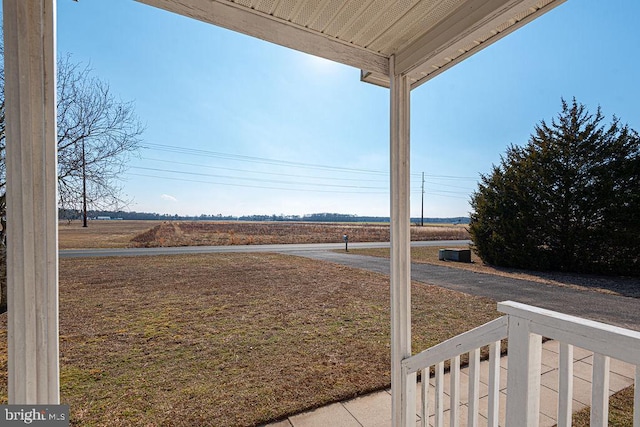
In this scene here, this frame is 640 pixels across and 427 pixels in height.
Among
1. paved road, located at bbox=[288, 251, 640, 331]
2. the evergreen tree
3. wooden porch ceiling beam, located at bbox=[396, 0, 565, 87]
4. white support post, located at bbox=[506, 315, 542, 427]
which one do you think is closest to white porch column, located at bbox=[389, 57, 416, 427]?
wooden porch ceiling beam, located at bbox=[396, 0, 565, 87]

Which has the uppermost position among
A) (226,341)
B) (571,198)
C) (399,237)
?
(571,198)

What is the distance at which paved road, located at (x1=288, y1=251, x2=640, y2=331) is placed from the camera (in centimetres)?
341

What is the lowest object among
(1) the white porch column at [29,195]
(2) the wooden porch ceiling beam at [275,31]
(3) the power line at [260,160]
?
(1) the white porch column at [29,195]

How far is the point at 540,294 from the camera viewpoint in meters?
4.51

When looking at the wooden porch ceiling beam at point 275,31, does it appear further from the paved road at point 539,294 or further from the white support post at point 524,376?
the paved road at point 539,294

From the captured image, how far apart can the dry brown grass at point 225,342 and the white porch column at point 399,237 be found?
688 millimetres

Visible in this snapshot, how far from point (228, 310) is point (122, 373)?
1638 mm

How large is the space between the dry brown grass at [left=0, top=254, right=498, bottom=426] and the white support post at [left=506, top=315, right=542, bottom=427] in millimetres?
1381

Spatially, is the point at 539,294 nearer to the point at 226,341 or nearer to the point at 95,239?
the point at 226,341

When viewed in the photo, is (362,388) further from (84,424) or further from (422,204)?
(422,204)

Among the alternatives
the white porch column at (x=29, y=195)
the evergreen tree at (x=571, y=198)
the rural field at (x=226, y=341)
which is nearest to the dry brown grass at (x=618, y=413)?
the rural field at (x=226, y=341)

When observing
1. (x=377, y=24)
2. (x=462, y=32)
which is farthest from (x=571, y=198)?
(x=377, y=24)

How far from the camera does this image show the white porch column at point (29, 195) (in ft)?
2.68

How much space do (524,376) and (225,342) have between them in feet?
9.09
